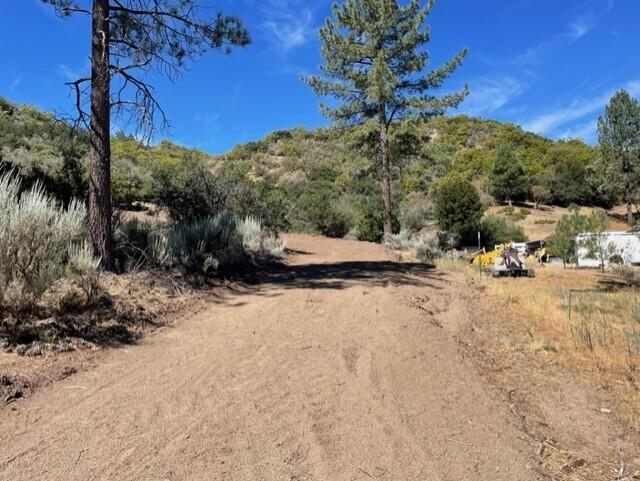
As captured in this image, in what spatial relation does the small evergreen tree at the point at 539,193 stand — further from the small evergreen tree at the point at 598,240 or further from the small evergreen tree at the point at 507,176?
the small evergreen tree at the point at 598,240

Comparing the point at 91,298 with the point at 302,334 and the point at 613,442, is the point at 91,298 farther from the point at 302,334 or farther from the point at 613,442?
the point at 613,442

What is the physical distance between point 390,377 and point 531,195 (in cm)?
5198

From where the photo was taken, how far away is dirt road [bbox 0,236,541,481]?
2.98m

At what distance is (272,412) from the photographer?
3.72 m

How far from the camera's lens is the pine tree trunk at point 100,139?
7223 mm

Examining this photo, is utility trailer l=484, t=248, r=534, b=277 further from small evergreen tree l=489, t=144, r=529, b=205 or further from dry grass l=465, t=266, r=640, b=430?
small evergreen tree l=489, t=144, r=529, b=205

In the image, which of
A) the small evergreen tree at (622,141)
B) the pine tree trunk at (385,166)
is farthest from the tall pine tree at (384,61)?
the small evergreen tree at (622,141)

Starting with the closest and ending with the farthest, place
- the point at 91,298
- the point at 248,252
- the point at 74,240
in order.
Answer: the point at 91,298, the point at 74,240, the point at 248,252

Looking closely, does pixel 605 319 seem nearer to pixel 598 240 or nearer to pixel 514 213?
pixel 598 240

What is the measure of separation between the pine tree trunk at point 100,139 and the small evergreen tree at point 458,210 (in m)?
23.8

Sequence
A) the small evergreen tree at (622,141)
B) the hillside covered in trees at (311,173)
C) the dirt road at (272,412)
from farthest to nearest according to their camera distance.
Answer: the small evergreen tree at (622,141) < the hillside covered in trees at (311,173) < the dirt road at (272,412)

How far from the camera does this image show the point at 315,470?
117 inches

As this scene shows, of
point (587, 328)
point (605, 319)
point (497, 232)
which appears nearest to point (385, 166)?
point (605, 319)

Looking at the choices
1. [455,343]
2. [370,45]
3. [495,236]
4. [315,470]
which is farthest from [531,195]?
[315,470]
